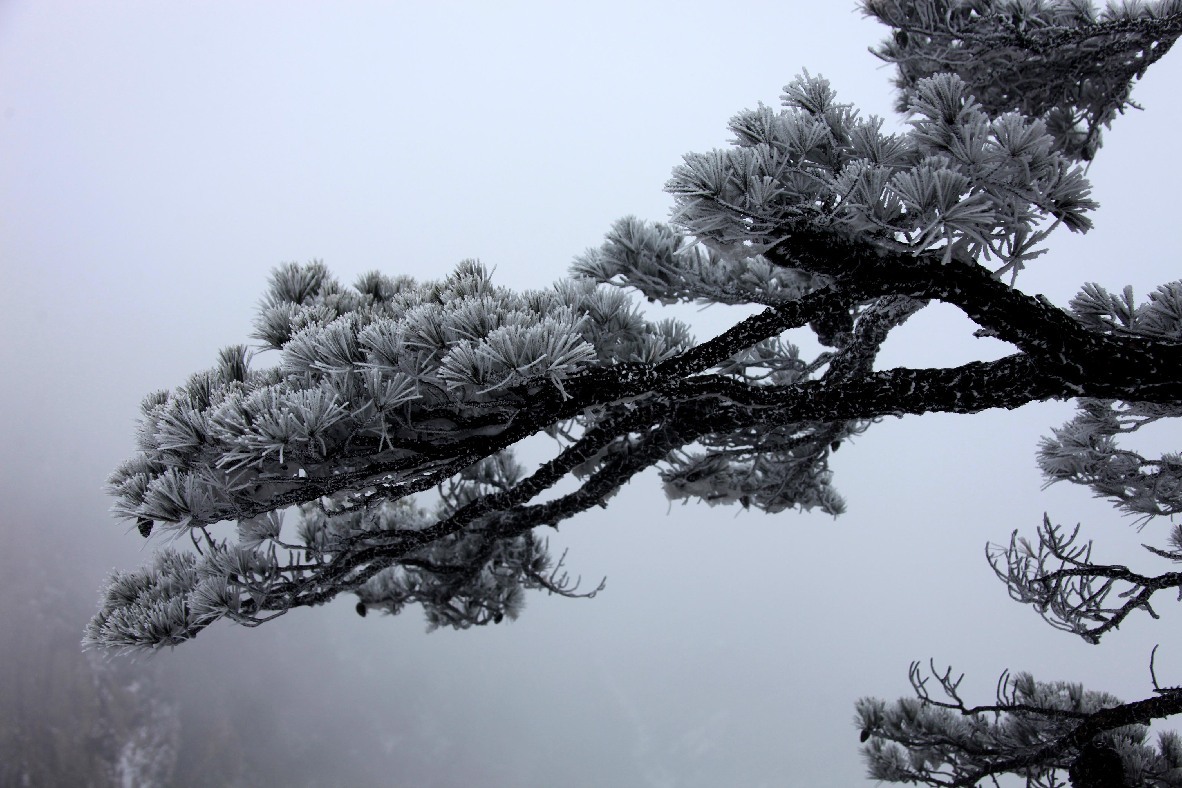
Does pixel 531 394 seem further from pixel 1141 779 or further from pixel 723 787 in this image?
pixel 723 787

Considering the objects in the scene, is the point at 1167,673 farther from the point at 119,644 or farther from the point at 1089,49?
the point at 119,644

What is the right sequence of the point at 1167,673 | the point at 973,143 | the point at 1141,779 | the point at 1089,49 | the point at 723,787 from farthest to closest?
the point at 1167,673 → the point at 723,787 → the point at 1089,49 → the point at 1141,779 → the point at 973,143

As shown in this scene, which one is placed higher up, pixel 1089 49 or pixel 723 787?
pixel 1089 49

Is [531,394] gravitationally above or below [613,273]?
below

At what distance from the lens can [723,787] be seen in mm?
3213

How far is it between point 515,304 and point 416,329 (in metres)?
0.12

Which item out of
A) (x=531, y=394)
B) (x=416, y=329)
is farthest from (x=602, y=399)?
(x=416, y=329)

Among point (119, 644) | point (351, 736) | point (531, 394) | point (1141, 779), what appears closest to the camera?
point (531, 394)

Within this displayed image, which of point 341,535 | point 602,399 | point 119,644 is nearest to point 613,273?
point 602,399

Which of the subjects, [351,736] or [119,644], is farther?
[351,736]

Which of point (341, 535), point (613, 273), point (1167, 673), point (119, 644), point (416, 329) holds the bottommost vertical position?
point (1167, 673)

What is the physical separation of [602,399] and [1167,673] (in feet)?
13.4

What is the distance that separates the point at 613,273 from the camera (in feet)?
4.31

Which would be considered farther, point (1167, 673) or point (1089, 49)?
point (1167, 673)
